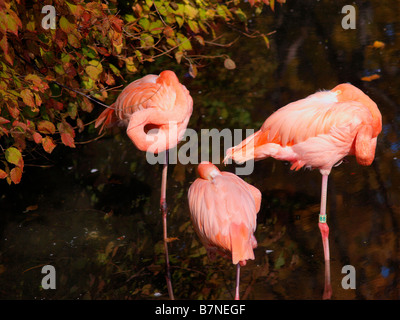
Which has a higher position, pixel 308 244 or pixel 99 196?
pixel 99 196

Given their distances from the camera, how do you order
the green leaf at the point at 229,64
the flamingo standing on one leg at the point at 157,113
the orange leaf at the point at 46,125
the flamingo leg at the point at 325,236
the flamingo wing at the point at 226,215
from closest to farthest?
the flamingo wing at the point at 226,215 → the flamingo leg at the point at 325,236 → the orange leaf at the point at 46,125 → the flamingo standing on one leg at the point at 157,113 → the green leaf at the point at 229,64

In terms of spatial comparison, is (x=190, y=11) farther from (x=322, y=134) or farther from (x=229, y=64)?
(x=322, y=134)

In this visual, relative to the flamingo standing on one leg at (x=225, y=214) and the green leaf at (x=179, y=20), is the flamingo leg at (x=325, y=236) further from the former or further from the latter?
the green leaf at (x=179, y=20)

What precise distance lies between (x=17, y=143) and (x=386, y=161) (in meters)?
2.14

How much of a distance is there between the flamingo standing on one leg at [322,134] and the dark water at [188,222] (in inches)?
9.4

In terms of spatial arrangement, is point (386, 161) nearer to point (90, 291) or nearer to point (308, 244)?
point (308, 244)

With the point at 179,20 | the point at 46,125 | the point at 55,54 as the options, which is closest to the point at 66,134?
the point at 46,125

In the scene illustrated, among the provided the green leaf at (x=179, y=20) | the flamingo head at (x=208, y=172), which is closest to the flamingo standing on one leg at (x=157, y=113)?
the flamingo head at (x=208, y=172)

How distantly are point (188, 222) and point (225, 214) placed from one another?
699mm

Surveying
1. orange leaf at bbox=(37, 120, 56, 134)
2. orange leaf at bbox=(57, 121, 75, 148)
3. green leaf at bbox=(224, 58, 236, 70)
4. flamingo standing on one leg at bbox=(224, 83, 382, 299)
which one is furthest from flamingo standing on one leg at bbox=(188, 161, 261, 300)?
green leaf at bbox=(224, 58, 236, 70)

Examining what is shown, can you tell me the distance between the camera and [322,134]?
129 inches

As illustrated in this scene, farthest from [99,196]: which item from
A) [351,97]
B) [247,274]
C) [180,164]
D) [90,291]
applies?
[351,97]

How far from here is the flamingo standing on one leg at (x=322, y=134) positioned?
328 cm

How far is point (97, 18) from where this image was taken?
11.1 feet
